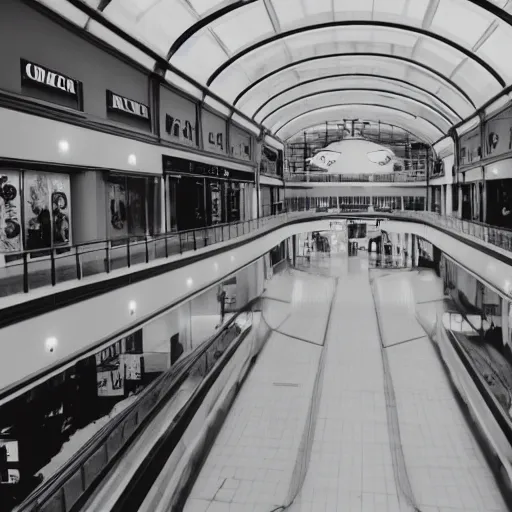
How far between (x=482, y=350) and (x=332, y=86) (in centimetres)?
2150

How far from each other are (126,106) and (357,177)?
36390 mm

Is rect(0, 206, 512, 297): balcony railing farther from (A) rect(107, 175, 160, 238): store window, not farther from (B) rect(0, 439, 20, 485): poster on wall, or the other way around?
(B) rect(0, 439, 20, 485): poster on wall

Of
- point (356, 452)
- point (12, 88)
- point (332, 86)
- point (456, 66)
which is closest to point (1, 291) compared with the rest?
point (12, 88)

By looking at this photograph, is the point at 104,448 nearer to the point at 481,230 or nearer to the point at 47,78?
the point at 47,78

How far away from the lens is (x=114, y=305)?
362 inches

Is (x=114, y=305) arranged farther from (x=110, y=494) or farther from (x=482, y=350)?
(x=482, y=350)

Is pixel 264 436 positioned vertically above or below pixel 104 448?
below

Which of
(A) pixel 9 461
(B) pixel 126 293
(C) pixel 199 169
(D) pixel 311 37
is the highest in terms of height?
(D) pixel 311 37

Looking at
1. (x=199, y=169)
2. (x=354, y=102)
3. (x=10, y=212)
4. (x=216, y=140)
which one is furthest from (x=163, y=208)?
(x=354, y=102)

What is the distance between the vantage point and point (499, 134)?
2262 cm

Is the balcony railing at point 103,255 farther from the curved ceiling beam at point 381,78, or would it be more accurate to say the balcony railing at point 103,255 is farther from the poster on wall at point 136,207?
the curved ceiling beam at point 381,78

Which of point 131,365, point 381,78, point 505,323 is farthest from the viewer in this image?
point 381,78

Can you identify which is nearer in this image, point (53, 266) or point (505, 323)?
point (53, 266)

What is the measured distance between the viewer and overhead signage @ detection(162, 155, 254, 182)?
18.5 m
